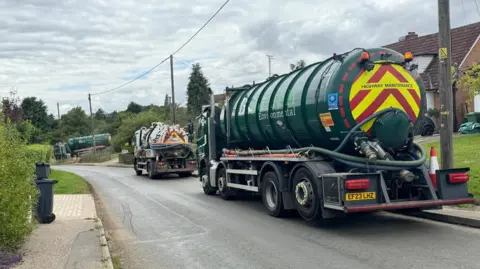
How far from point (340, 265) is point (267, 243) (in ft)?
5.75

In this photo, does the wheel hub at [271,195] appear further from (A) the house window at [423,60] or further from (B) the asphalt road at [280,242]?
(A) the house window at [423,60]

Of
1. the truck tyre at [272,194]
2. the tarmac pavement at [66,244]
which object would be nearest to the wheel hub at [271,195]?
the truck tyre at [272,194]

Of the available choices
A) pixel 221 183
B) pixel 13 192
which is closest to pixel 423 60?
pixel 221 183

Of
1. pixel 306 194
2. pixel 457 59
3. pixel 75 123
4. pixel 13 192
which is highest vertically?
pixel 457 59

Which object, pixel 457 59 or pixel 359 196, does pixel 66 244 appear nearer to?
pixel 359 196

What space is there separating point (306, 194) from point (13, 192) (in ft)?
15.6

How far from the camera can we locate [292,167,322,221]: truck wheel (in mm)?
8562

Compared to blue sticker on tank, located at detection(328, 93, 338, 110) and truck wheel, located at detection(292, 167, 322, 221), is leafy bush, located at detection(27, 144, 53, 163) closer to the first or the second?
truck wheel, located at detection(292, 167, 322, 221)

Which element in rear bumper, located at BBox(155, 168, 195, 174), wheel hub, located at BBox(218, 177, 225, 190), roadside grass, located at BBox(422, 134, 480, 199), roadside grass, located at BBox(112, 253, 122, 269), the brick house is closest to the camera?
roadside grass, located at BBox(112, 253, 122, 269)

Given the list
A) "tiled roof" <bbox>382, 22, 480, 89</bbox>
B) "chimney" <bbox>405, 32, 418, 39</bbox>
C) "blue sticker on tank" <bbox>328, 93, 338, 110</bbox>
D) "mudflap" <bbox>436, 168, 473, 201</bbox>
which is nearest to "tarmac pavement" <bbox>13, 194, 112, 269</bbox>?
"blue sticker on tank" <bbox>328, 93, 338, 110</bbox>

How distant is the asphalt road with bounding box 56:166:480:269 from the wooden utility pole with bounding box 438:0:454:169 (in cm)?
164

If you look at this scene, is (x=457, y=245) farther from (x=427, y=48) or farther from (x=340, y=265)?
(x=427, y=48)

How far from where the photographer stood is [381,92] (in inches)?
334

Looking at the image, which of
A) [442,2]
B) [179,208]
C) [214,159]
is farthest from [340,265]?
[214,159]
